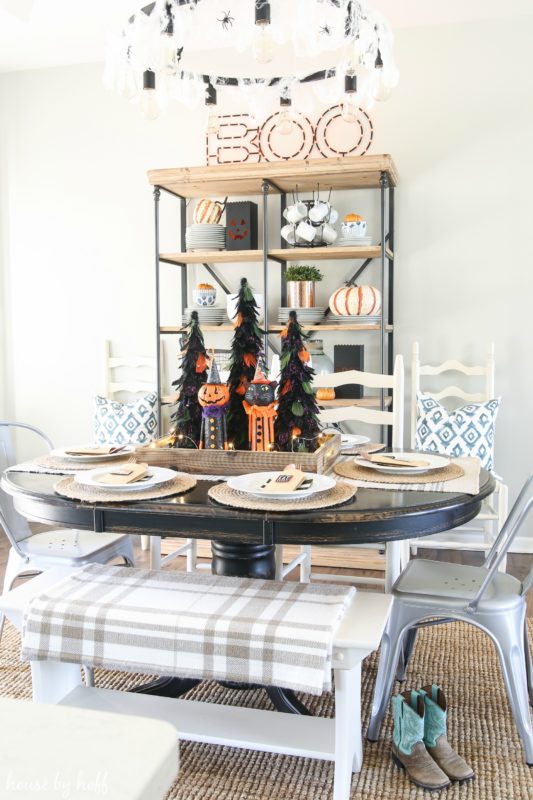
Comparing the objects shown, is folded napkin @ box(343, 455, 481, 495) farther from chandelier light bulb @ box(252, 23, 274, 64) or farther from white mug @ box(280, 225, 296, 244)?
white mug @ box(280, 225, 296, 244)

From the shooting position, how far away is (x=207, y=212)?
158 inches

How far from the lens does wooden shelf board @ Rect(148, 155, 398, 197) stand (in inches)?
139

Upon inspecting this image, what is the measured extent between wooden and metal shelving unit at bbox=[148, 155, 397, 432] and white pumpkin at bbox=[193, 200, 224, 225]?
67mm

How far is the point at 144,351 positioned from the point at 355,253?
4.44 feet

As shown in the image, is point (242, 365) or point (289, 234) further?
point (289, 234)

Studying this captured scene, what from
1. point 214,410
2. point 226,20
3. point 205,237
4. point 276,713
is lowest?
point 276,713

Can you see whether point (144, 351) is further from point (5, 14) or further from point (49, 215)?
point (5, 14)

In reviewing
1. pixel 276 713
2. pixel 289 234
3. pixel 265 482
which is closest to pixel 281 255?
pixel 289 234

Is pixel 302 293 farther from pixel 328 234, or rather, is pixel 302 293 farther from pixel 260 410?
pixel 260 410

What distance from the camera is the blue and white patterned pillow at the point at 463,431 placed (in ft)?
11.7

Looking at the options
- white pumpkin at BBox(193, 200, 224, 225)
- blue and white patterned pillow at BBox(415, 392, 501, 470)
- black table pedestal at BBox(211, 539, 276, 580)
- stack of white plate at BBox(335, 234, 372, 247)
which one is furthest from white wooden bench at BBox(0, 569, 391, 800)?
white pumpkin at BBox(193, 200, 224, 225)

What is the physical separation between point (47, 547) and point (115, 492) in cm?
67

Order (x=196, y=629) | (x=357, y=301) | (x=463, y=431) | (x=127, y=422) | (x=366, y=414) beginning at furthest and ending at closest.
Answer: (x=127, y=422), (x=357, y=301), (x=463, y=431), (x=366, y=414), (x=196, y=629)

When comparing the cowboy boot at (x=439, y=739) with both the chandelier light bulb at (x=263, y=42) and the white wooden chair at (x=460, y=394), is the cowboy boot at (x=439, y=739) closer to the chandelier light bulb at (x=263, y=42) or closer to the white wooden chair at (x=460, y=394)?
the white wooden chair at (x=460, y=394)
